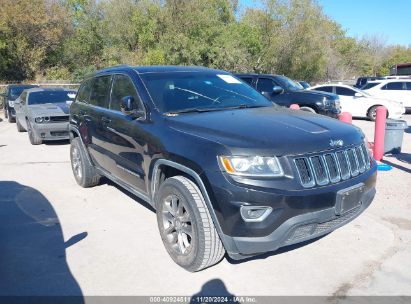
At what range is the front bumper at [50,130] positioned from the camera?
10.4 metres

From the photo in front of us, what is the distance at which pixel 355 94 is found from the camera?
16.3 metres

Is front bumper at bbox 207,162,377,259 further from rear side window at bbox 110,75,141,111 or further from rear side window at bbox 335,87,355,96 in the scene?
rear side window at bbox 335,87,355,96

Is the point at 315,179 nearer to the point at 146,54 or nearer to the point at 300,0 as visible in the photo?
the point at 146,54

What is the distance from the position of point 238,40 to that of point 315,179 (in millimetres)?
33976

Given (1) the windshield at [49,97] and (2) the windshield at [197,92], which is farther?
(1) the windshield at [49,97]

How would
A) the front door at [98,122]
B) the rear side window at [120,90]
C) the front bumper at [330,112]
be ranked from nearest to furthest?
the rear side window at [120,90]
the front door at [98,122]
the front bumper at [330,112]

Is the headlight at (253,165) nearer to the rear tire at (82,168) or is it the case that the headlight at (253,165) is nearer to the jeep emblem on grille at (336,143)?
the jeep emblem on grille at (336,143)

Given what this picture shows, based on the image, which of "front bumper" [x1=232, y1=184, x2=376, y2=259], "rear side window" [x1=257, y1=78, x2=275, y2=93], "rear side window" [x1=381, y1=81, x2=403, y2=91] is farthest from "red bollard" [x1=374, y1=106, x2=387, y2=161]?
"rear side window" [x1=381, y1=81, x2=403, y2=91]

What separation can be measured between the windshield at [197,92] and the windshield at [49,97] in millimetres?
7861

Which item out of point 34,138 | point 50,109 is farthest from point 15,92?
point 34,138

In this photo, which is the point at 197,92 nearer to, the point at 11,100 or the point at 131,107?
the point at 131,107

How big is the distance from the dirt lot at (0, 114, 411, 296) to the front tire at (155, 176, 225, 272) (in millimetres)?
159

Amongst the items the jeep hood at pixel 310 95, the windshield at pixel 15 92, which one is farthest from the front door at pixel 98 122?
the windshield at pixel 15 92

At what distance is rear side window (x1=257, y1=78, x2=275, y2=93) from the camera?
42.6 feet
